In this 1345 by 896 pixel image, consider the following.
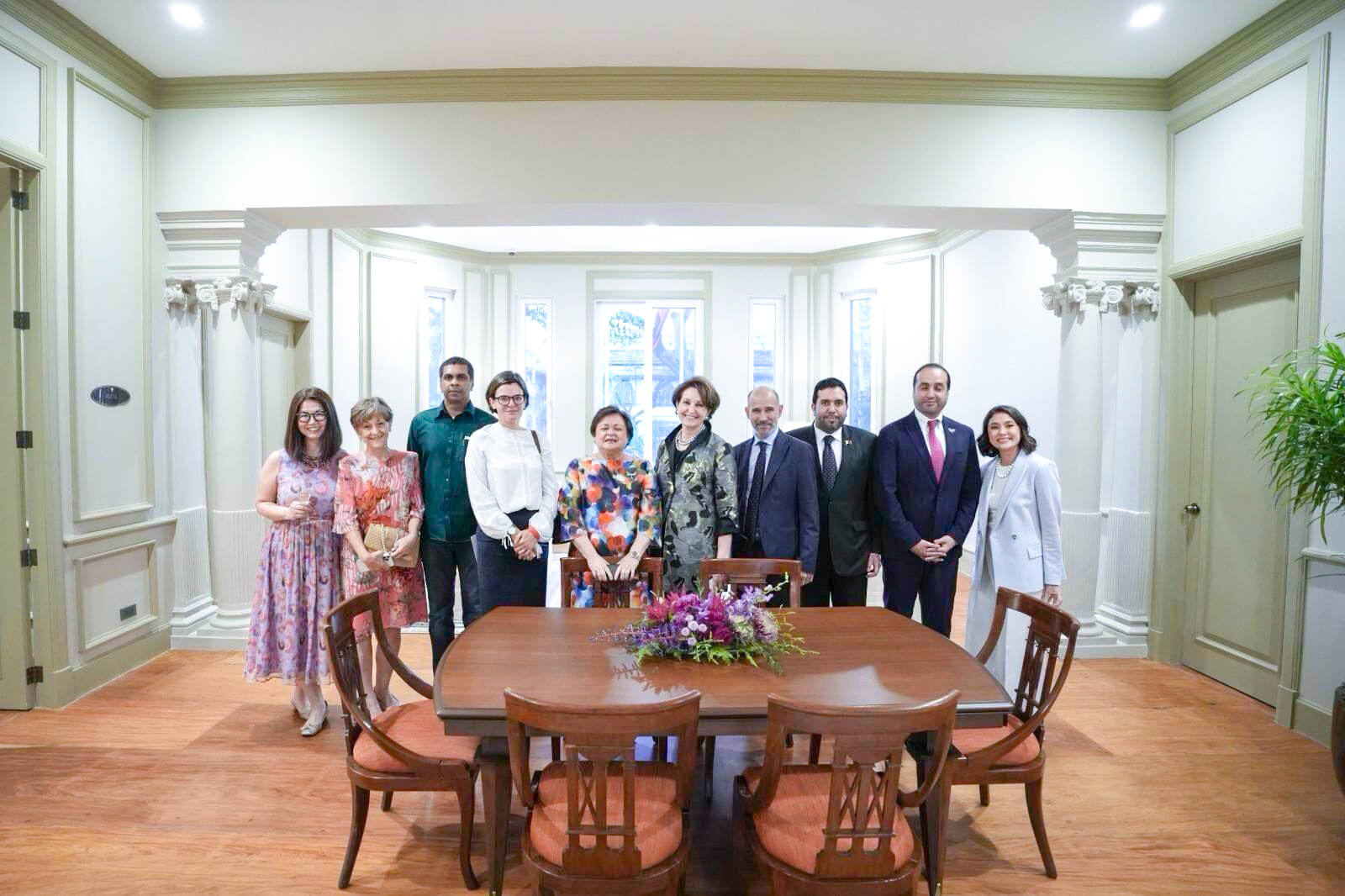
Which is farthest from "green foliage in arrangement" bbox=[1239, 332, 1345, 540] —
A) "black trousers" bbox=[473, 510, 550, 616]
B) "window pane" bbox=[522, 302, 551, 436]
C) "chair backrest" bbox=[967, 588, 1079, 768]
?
"window pane" bbox=[522, 302, 551, 436]

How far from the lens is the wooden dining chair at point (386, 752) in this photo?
6.48 feet

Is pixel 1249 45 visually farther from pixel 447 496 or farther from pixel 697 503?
pixel 447 496

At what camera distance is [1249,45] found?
11.4 ft

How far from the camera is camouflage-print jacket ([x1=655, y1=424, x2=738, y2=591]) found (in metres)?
2.99

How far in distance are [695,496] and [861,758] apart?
1614 millimetres

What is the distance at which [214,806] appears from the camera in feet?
8.27

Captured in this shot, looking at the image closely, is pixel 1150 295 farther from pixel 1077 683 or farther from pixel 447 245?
pixel 447 245

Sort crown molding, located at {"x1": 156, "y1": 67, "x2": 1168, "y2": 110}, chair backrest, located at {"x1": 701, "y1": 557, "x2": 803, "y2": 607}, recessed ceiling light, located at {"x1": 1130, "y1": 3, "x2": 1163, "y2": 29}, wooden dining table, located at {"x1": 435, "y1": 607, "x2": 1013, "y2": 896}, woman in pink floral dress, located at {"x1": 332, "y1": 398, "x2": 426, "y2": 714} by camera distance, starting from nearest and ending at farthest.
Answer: wooden dining table, located at {"x1": 435, "y1": 607, "x2": 1013, "y2": 896}
chair backrest, located at {"x1": 701, "y1": 557, "x2": 803, "y2": 607}
woman in pink floral dress, located at {"x1": 332, "y1": 398, "x2": 426, "y2": 714}
recessed ceiling light, located at {"x1": 1130, "y1": 3, "x2": 1163, "y2": 29}
crown molding, located at {"x1": 156, "y1": 67, "x2": 1168, "y2": 110}

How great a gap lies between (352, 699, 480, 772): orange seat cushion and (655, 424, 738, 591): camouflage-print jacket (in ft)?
3.66

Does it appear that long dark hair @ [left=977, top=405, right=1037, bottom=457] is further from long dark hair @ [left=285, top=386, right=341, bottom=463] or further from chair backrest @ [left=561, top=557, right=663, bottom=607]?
long dark hair @ [left=285, top=386, right=341, bottom=463]

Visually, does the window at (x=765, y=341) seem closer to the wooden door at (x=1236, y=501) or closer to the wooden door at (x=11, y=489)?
the wooden door at (x=1236, y=501)

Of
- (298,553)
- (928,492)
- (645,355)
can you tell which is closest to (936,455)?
(928,492)

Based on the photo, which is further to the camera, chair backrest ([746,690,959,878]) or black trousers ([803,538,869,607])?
black trousers ([803,538,869,607])

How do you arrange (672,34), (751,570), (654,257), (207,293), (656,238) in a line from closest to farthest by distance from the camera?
1. (751,570)
2. (672,34)
3. (207,293)
4. (656,238)
5. (654,257)
